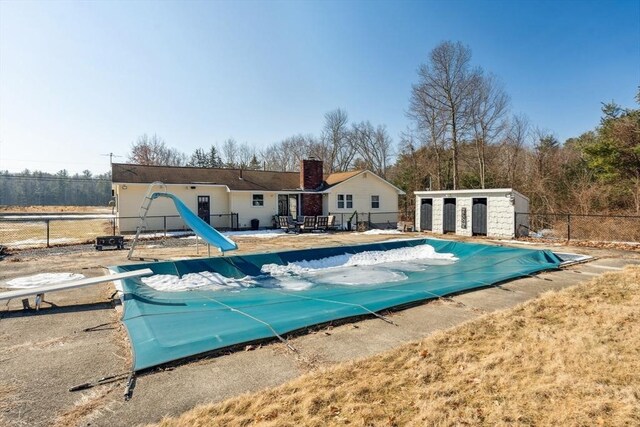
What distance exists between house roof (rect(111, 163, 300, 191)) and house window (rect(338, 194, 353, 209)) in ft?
9.81

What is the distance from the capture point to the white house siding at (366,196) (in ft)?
75.2

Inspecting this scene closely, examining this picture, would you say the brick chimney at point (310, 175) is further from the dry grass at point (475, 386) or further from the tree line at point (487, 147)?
the dry grass at point (475, 386)

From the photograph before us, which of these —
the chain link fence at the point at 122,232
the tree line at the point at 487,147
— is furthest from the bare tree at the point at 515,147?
the chain link fence at the point at 122,232

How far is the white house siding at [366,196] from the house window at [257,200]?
4.29 m

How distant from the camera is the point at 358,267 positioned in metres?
10.6

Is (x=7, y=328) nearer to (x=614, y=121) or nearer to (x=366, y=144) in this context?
(x=614, y=121)

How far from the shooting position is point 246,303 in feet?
19.0

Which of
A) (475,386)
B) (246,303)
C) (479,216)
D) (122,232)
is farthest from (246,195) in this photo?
(475,386)

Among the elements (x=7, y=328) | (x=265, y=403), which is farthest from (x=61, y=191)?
(x=265, y=403)

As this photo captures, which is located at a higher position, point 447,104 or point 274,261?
point 447,104

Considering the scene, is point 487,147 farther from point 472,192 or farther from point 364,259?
point 364,259

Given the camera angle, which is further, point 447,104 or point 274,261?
point 447,104

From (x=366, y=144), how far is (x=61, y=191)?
5688 centimetres

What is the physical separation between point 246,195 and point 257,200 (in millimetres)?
790
